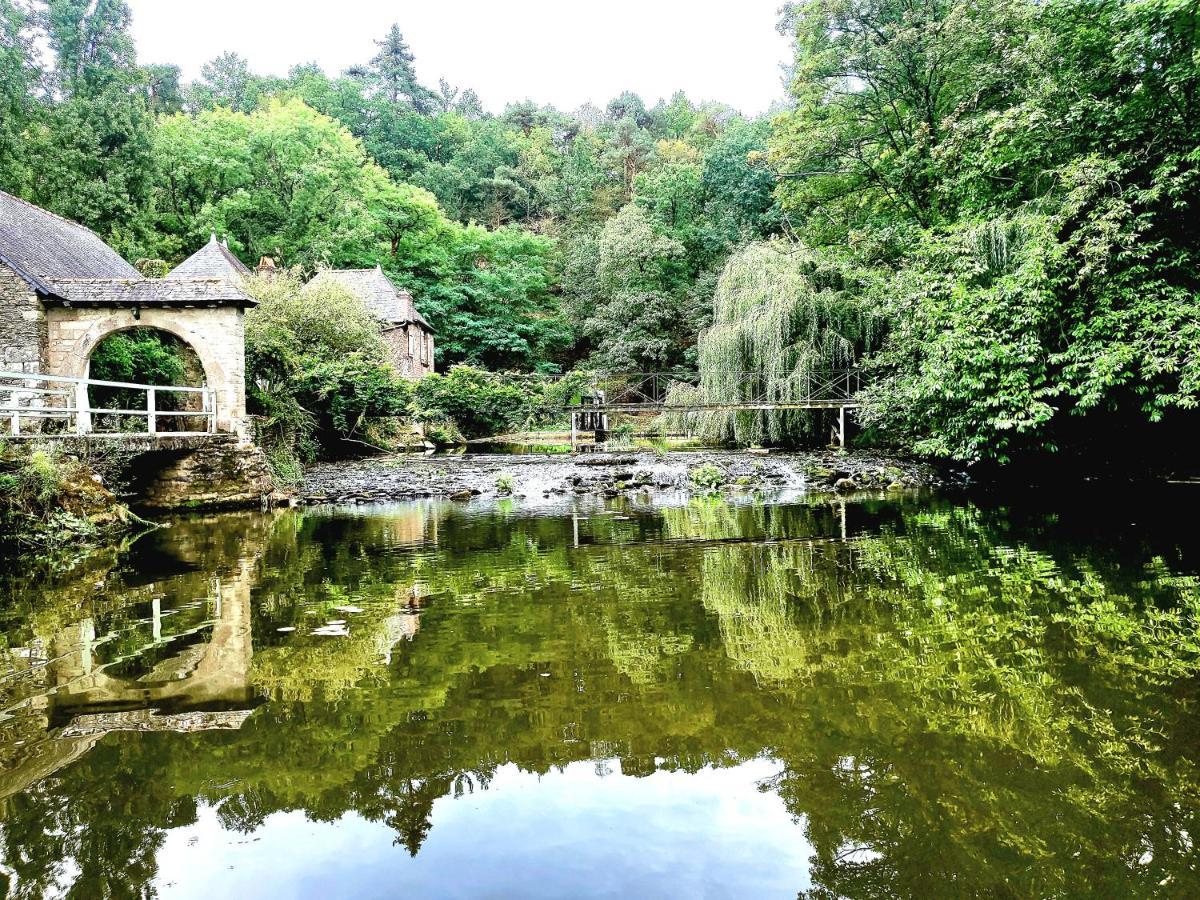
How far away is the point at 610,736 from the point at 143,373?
17.5 meters

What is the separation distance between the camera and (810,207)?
87.9 ft

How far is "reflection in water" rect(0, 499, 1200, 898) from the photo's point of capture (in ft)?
8.30

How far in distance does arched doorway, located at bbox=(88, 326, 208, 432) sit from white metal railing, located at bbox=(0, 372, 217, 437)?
0.78 feet

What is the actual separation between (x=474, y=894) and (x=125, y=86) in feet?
123

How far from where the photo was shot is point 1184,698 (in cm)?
368

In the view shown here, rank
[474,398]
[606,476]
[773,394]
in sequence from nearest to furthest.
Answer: [606,476] → [773,394] → [474,398]

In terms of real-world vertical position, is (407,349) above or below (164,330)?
above

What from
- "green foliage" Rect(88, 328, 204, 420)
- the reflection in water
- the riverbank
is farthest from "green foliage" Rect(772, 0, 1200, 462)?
"green foliage" Rect(88, 328, 204, 420)

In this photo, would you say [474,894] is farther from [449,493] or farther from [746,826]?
[449,493]

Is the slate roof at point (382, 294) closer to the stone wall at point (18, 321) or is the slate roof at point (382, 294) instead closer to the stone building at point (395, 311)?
the stone building at point (395, 311)

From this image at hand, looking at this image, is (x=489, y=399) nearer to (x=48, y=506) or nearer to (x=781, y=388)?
(x=781, y=388)

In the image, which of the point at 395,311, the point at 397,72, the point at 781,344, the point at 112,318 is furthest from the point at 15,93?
the point at 397,72

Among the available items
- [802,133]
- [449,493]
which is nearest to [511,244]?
[802,133]

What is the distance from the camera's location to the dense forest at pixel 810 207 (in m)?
12.5
